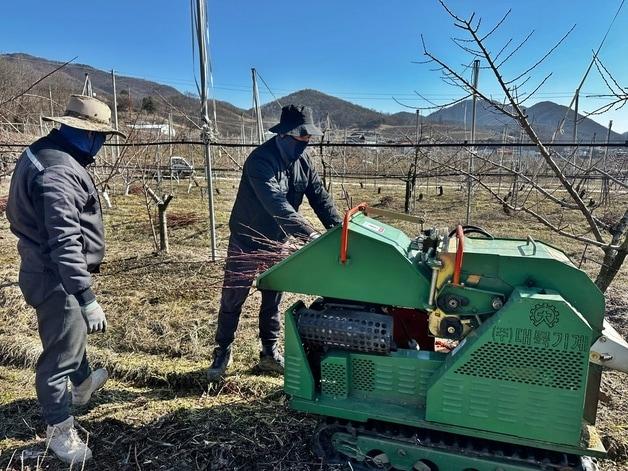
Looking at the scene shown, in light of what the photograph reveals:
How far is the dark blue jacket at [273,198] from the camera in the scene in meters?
2.95

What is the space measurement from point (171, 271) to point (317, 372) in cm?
434

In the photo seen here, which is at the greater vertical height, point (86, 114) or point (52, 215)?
point (86, 114)

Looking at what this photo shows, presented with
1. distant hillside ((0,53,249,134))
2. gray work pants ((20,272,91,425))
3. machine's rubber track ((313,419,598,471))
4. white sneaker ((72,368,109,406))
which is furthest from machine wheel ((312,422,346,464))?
distant hillside ((0,53,249,134))

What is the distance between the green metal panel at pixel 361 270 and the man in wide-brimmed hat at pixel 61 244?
102cm

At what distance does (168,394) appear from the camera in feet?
10.8

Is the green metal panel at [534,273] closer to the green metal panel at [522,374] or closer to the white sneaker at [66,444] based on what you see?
the green metal panel at [522,374]

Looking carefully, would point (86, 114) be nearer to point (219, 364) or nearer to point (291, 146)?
point (291, 146)

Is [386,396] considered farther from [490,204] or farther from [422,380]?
[490,204]

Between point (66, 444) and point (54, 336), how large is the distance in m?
0.59

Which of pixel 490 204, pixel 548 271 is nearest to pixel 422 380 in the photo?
pixel 548 271

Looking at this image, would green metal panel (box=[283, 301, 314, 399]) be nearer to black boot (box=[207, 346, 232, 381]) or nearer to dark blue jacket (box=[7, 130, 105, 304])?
dark blue jacket (box=[7, 130, 105, 304])

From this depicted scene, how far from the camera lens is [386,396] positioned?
2312 millimetres

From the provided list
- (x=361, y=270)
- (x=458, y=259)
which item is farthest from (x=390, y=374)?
(x=458, y=259)

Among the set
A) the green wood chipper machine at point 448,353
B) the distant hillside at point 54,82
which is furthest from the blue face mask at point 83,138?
the distant hillside at point 54,82
